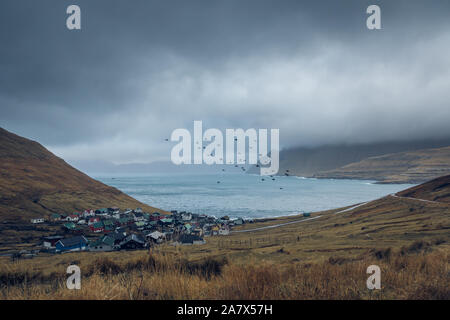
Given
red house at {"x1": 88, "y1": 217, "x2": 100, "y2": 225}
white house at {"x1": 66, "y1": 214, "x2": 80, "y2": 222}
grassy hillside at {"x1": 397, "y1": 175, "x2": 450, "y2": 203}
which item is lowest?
red house at {"x1": 88, "y1": 217, "x2": 100, "y2": 225}

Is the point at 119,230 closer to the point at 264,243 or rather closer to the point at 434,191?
the point at 264,243

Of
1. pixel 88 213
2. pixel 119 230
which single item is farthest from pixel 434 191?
pixel 88 213

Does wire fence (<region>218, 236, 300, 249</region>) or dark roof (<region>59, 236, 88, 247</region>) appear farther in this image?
dark roof (<region>59, 236, 88, 247</region>)

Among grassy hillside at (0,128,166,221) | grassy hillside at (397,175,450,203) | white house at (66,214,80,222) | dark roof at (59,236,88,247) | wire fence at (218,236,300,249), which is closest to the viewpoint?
wire fence at (218,236,300,249)

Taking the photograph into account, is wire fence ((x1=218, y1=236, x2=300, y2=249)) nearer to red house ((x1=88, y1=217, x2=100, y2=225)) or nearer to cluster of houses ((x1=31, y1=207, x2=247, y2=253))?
cluster of houses ((x1=31, y1=207, x2=247, y2=253))

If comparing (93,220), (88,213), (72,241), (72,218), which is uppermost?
(72,241)

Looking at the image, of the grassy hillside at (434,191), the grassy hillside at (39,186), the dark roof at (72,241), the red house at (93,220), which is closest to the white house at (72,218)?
the red house at (93,220)

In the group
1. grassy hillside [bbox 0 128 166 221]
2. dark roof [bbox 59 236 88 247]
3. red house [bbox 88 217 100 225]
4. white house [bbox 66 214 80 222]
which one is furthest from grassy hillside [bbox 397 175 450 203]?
white house [bbox 66 214 80 222]
